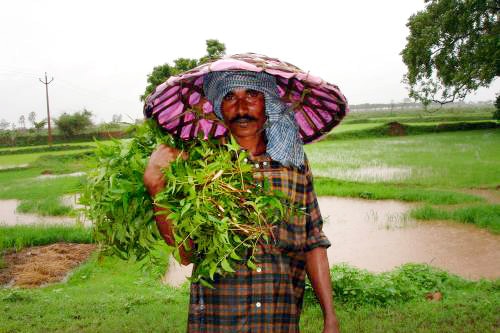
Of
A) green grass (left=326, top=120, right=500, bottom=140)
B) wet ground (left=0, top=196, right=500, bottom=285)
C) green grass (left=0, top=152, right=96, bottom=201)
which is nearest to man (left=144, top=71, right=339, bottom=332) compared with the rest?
wet ground (left=0, top=196, right=500, bottom=285)

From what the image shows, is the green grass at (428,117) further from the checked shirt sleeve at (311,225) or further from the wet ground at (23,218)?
the checked shirt sleeve at (311,225)

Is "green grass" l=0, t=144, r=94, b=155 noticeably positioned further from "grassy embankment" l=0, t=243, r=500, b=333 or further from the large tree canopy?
"grassy embankment" l=0, t=243, r=500, b=333

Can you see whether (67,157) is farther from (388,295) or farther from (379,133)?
(388,295)

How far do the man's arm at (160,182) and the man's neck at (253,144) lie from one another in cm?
34

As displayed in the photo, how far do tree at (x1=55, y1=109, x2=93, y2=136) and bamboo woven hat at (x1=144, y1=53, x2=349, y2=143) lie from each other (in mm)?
39325

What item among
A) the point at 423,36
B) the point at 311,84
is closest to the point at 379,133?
the point at 423,36

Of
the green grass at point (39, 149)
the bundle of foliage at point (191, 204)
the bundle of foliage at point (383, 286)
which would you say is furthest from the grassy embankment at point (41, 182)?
Answer: the bundle of foliage at point (383, 286)

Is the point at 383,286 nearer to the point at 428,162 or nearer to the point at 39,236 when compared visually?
the point at 39,236

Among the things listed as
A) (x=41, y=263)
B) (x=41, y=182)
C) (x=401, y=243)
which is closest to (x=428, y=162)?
(x=401, y=243)

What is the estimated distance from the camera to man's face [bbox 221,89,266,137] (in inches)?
70.0

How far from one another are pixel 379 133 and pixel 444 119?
877cm

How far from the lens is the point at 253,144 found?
184 cm

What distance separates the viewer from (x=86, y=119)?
38906mm

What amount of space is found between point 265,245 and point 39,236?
7.54m
